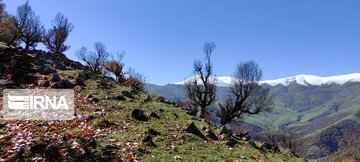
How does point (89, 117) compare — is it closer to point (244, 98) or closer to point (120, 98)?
point (120, 98)

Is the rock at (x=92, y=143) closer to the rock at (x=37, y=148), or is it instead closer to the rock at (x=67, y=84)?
the rock at (x=37, y=148)

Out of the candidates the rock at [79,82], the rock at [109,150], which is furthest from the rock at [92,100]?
the rock at [109,150]

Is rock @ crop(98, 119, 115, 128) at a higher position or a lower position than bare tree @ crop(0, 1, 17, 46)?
lower

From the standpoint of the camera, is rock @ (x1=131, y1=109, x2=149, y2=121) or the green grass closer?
the green grass

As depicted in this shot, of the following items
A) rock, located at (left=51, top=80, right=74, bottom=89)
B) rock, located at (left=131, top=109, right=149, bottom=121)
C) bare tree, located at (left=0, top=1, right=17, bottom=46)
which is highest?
bare tree, located at (left=0, top=1, right=17, bottom=46)

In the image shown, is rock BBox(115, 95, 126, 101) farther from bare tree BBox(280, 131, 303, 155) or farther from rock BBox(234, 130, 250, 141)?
bare tree BBox(280, 131, 303, 155)

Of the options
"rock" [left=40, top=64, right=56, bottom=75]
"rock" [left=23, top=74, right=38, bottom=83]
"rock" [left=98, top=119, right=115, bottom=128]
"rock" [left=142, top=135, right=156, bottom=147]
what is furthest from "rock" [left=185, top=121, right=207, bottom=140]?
"rock" [left=40, top=64, right=56, bottom=75]

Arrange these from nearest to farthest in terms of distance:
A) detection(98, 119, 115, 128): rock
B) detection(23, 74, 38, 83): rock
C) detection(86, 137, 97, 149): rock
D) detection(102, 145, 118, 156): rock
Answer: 1. detection(102, 145, 118, 156): rock
2. detection(86, 137, 97, 149): rock
3. detection(98, 119, 115, 128): rock
4. detection(23, 74, 38, 83): rock

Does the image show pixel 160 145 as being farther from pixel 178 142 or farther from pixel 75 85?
pixel 75 85

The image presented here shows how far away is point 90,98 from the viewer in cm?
2373

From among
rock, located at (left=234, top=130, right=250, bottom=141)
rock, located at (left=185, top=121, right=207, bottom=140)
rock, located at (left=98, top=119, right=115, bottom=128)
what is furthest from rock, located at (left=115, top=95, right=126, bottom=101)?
rock, located at (left=234, top=130, right=250, bottom=141)

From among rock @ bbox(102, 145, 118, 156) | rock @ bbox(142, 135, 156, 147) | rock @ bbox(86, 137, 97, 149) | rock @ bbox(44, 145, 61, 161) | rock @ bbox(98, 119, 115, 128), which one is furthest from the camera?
rock @ bbox(98, 119, 115, 128)

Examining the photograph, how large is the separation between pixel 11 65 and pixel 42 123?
48.0 ft

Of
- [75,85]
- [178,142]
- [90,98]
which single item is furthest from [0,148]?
[75,85]
